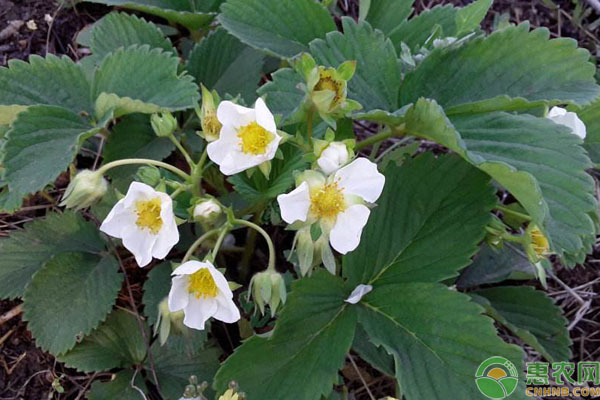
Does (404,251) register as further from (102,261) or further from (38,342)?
(38,342)

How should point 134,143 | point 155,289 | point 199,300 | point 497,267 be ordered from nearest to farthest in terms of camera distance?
point 199,300, point 155,289, point 134,143, point 497,267

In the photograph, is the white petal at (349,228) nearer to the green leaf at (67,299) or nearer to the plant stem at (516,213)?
the plant stem at (516,213)

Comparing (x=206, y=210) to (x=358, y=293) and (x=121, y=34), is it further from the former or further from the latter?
(x=121, y=34)

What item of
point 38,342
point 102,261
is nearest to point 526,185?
point 102,261

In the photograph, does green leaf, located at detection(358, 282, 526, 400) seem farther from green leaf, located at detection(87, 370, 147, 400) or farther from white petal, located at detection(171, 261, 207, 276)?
green leaf, located at detection(87, 370, 147, 400)

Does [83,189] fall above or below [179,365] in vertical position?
above

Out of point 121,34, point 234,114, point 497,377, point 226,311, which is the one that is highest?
point 234,114

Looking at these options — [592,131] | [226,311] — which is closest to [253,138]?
[226,311]

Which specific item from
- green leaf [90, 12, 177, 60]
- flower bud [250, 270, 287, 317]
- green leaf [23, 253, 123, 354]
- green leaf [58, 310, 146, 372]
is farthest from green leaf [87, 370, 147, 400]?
green leaf [90, 12, 177, 60]
